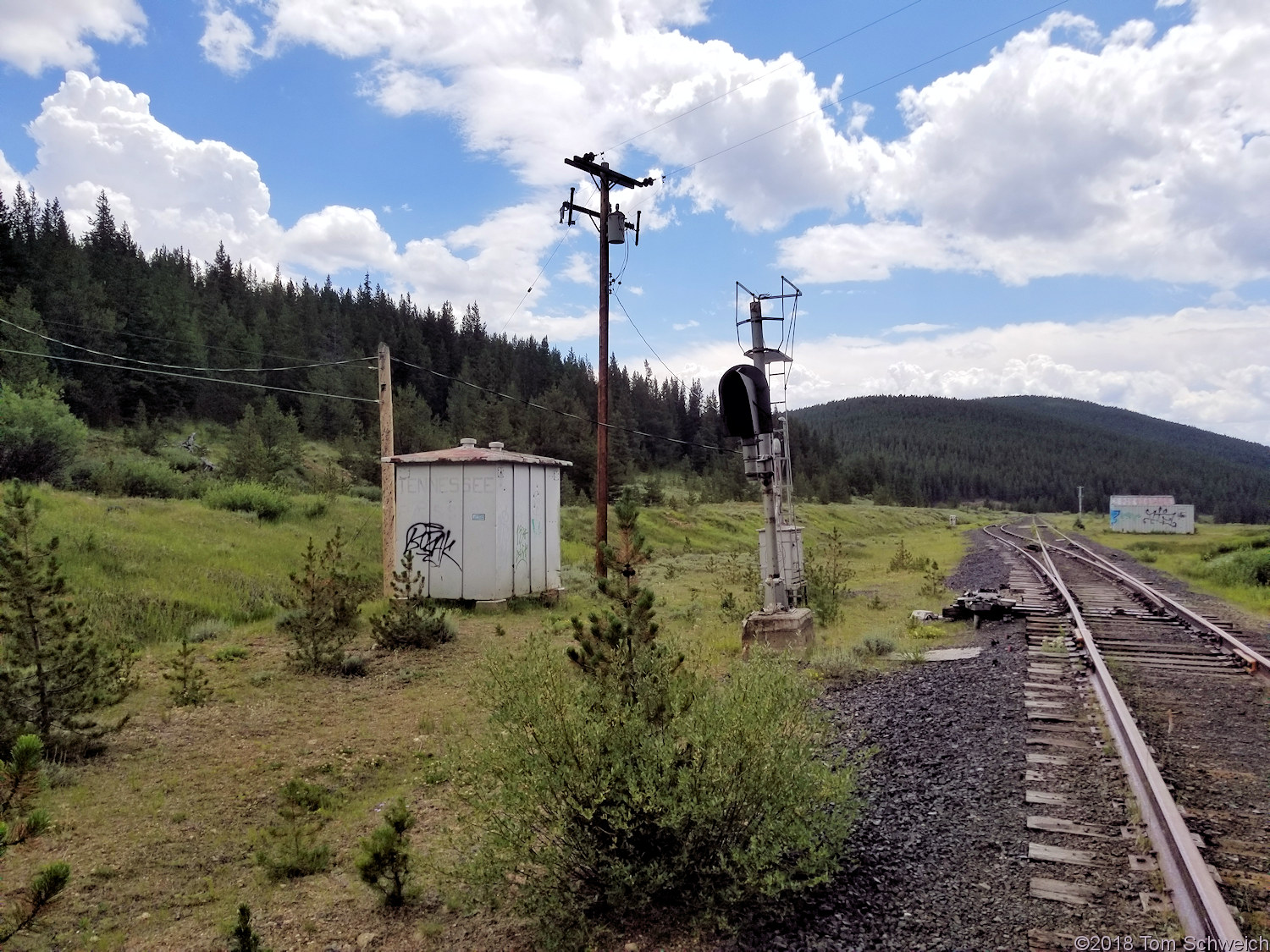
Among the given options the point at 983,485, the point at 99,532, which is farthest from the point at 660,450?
the point at 983,485

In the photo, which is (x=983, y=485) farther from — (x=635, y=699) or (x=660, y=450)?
(x=635, y=699)

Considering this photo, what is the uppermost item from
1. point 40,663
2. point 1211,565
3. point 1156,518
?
point 1156,518

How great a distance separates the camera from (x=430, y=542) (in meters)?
13.2

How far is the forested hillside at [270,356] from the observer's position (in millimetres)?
45625

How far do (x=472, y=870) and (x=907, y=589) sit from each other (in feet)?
48.5

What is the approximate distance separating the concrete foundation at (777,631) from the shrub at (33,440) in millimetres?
19099

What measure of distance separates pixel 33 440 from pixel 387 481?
43.8 feet

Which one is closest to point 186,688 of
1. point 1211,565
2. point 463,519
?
point 463,519

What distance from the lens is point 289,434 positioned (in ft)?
124

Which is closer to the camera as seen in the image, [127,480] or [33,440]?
[33,440]

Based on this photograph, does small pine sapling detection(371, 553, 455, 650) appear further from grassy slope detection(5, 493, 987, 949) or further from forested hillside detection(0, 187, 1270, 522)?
forested hillside detection(0, 187, 1270, 522)

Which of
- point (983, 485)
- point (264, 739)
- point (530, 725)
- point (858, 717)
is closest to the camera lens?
point (530, 725)

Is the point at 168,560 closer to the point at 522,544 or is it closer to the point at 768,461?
the point at 522,544

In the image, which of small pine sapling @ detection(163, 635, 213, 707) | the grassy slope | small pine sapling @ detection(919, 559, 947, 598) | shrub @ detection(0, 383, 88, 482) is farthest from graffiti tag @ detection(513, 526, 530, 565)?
shrub @ detection(0, 383, 88, 482)
